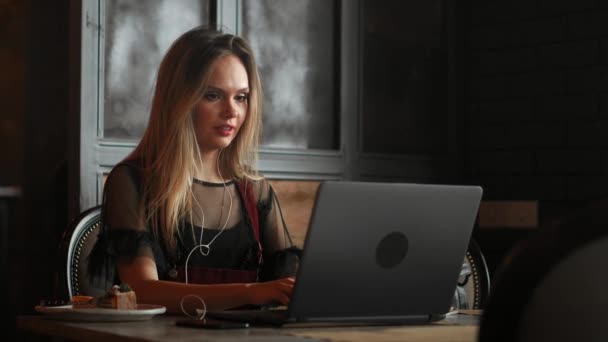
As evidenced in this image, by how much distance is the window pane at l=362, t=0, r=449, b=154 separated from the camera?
12.7 ft

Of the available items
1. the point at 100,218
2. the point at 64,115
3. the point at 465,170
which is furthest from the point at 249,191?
the point at 465,170

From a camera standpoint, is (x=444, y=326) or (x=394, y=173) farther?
(x=394, y=173)

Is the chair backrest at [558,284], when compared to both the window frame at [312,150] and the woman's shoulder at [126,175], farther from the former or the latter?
the window frame at [312,150]

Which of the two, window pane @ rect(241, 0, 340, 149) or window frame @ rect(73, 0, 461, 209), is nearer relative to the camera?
window frame @ rect(73, 0, 461, 209)

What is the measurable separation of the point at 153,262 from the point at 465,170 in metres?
2.26

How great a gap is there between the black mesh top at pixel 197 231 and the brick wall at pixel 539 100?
5.24 feet

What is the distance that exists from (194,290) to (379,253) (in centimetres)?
46

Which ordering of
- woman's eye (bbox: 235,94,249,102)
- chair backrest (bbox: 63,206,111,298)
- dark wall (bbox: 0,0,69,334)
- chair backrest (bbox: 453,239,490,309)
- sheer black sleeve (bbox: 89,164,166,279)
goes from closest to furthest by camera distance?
sheer black sleeve (bbox: 89,164,166,279) < chair backrest (bbox: 63,206,111,298) < woman's eye (bbox: 235,94,249,102) < chair backrest (bbox: 453,239,490,309) < dark wall (bbox: 0,0,69,334)

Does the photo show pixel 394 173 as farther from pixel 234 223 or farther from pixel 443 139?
pixel 234 223

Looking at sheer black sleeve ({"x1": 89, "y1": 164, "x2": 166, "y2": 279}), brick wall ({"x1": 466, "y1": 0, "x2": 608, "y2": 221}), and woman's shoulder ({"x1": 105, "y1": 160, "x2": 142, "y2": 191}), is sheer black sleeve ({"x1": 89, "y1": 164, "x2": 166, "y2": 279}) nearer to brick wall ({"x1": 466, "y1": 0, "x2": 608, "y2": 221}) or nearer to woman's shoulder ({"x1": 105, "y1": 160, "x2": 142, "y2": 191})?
woman's shoulder ({"x1": 105, "y1": 160, "x2": 142, "y2": 191})

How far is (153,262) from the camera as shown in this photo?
2041 mm

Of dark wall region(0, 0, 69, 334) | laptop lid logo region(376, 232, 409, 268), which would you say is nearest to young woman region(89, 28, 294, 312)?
laptop lid logo region(376, 232, 409, 268)

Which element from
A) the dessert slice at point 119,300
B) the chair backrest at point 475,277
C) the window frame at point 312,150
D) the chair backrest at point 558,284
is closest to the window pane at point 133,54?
the window frame at point 312,150

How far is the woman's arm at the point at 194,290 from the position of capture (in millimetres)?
1705
